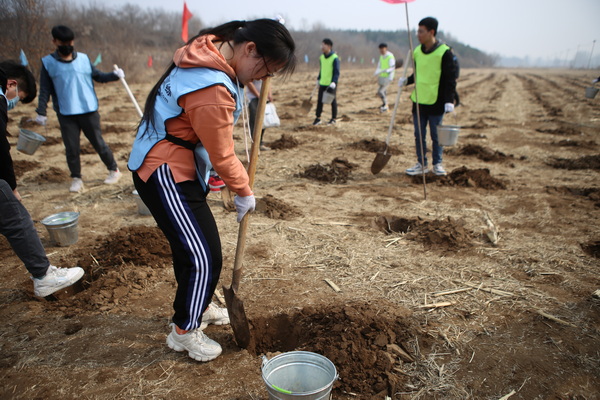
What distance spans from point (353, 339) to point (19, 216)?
2.48 m

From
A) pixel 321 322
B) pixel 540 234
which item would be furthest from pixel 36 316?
pixel 540 234

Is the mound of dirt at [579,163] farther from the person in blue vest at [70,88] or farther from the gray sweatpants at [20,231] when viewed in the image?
the gray sweatpants at [20,231]

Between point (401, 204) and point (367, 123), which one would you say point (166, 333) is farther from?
point (367, 123)

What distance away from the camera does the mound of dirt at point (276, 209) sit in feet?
15.5

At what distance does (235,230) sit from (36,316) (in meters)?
2.02

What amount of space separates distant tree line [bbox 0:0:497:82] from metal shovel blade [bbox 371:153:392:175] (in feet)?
9.77

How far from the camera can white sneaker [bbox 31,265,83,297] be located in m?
2.95

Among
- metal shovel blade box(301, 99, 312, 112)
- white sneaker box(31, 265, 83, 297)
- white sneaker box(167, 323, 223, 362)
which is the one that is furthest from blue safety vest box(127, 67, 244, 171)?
metal shovel blade box(301, 99, 312, 112)

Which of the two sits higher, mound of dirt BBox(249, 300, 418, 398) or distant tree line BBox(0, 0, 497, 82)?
distant tree line BBox(0, 0, 497, 82)

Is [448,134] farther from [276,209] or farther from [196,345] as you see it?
[196,345]

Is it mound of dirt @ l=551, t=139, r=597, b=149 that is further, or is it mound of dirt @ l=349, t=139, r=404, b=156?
mound of dirt @ l=551, t=139, r=597, b=149

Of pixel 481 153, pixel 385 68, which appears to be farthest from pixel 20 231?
pixel 385 68

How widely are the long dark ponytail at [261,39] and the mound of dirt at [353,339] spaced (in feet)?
5.55

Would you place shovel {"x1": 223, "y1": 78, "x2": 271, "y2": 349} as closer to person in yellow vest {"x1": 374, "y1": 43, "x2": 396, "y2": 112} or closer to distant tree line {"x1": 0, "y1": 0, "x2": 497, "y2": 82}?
distant tree line {"x1": 0, "y1": 0, "x2": 497, "y2": 82}
